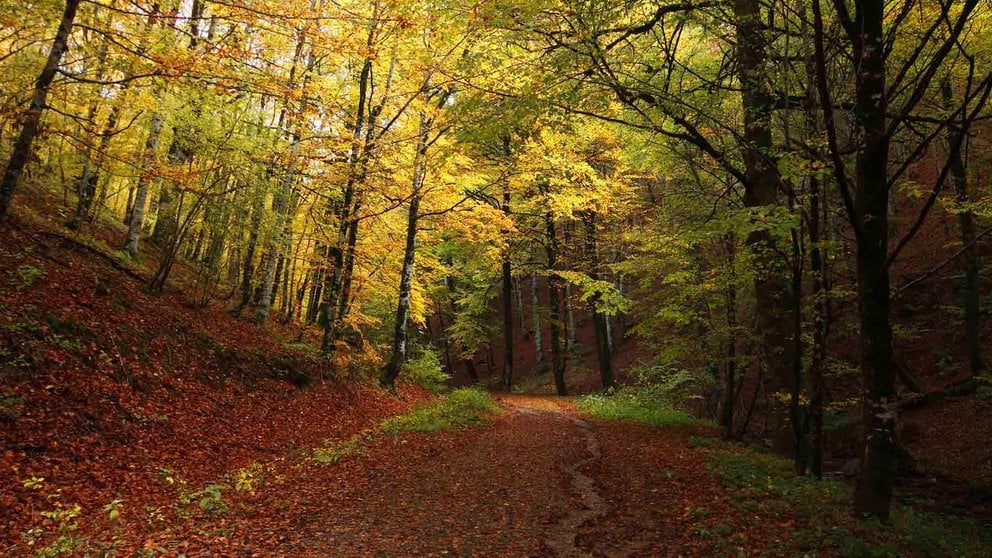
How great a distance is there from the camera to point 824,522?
17.7ft

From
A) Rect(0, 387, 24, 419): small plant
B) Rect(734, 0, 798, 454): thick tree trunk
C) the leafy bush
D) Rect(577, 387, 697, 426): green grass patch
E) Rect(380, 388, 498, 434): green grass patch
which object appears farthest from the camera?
the leafy bush

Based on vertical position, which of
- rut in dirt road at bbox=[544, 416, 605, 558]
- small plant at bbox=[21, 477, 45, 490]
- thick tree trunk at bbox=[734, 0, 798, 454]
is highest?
thick tree trunk at bbox=[734, 0, 798, 454]

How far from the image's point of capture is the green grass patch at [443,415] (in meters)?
12.2

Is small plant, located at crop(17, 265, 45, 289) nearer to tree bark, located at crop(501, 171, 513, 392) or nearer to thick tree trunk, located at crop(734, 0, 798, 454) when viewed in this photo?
thick tree trunk, located at crop(734, 0, 798, 454)

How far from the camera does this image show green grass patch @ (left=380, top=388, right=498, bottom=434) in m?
12.2

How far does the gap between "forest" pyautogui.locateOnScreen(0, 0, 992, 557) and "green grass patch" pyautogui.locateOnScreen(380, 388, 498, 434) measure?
17 cm

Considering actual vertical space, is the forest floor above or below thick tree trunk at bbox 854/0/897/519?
below

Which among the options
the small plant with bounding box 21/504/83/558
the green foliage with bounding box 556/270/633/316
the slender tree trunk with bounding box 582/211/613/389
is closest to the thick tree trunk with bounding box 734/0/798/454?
the green foliage with bounding box 556/270/633/316

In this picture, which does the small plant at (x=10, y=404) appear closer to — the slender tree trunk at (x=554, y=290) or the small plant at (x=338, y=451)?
the small plant at (x=338, y=451)

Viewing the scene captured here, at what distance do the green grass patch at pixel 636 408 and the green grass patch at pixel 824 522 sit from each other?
6485mm

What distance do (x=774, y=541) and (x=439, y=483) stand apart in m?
4.80

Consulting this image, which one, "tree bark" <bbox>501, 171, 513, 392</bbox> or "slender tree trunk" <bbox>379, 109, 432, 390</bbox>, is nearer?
"slender tree trunk" <bbox>379, 109, 432, 390</bbox>

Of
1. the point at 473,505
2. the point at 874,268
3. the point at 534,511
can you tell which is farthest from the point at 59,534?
the point at 874,268

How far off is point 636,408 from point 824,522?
38.2ft
